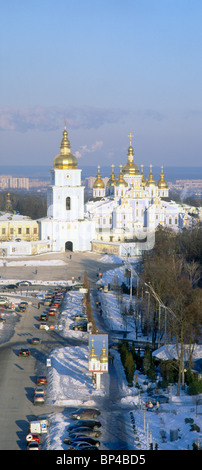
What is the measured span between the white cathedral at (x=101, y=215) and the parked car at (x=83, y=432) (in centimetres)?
3309

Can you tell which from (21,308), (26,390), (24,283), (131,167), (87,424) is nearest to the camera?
(87,424)

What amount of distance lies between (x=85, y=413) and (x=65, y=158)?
37.3 meters

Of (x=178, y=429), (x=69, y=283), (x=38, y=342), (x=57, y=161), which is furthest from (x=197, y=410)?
(x=57, y=161)

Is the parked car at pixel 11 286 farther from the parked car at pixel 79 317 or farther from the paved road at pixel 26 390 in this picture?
the parked car at pixel 79 317

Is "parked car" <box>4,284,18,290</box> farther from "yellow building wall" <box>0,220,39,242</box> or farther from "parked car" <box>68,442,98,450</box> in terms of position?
"parked car" <box>68,442,98,450</box>

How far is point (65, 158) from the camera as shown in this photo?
5481cm

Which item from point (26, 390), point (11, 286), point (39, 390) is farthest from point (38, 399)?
point (11, 286)

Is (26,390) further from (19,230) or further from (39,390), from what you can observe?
(19,230)

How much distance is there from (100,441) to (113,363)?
7.10 meters

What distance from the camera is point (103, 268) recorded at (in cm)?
4625

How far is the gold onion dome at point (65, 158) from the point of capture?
54625 millimetres

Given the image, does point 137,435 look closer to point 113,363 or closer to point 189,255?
point 113,363

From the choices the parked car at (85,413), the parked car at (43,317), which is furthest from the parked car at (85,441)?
the parked car at (43,317)

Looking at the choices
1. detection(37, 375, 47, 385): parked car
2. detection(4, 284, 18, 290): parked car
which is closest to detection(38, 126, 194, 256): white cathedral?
detection(4, 284, 18, 290): parked car
